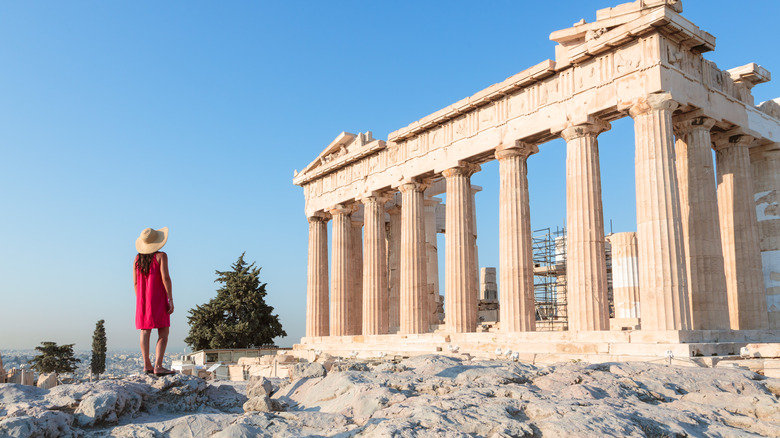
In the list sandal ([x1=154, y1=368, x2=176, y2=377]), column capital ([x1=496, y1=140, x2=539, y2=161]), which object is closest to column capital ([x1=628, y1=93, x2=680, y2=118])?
column capital ([x1=496, y1=140, x2=539, y2=161])

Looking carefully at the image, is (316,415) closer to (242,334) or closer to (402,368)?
(402,368)

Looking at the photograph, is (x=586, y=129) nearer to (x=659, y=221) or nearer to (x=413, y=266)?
(x=659, y=221)

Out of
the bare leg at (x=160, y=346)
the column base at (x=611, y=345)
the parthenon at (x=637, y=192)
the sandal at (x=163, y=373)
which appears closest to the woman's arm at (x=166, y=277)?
the bare leg at (x=160, y=346)

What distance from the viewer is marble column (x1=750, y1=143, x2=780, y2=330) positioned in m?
24.9

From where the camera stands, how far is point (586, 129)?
2325 cm

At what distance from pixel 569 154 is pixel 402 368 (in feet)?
47.1

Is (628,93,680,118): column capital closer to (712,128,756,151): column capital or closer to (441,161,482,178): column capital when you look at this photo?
(712,128,756,151): column capital

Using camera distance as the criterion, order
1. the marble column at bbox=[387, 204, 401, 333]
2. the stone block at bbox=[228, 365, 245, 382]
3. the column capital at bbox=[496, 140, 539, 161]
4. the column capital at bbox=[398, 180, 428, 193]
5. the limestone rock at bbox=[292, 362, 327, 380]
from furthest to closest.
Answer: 1. the marble column at bbox=[387, 204, 401, 333]
2. the column capital at bbox=[398, 180, 428, 193]
3. the column capital at bbox=[496, 140, 539, 161]
4. the stone block at bbox=[228, 365, 245, 382]
5. the limestone rock at bbox=[292, 362, 327, 380]

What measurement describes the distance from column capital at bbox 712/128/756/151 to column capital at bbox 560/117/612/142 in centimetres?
444

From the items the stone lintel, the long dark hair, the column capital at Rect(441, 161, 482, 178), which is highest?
the stone lintel

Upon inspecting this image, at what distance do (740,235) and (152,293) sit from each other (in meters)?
21.3

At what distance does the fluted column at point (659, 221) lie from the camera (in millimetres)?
20062

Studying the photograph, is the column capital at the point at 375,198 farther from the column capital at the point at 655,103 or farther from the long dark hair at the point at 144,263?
the long dark hair at the point at 144,263

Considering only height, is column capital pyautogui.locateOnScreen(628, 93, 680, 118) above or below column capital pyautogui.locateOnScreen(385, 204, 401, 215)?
above
